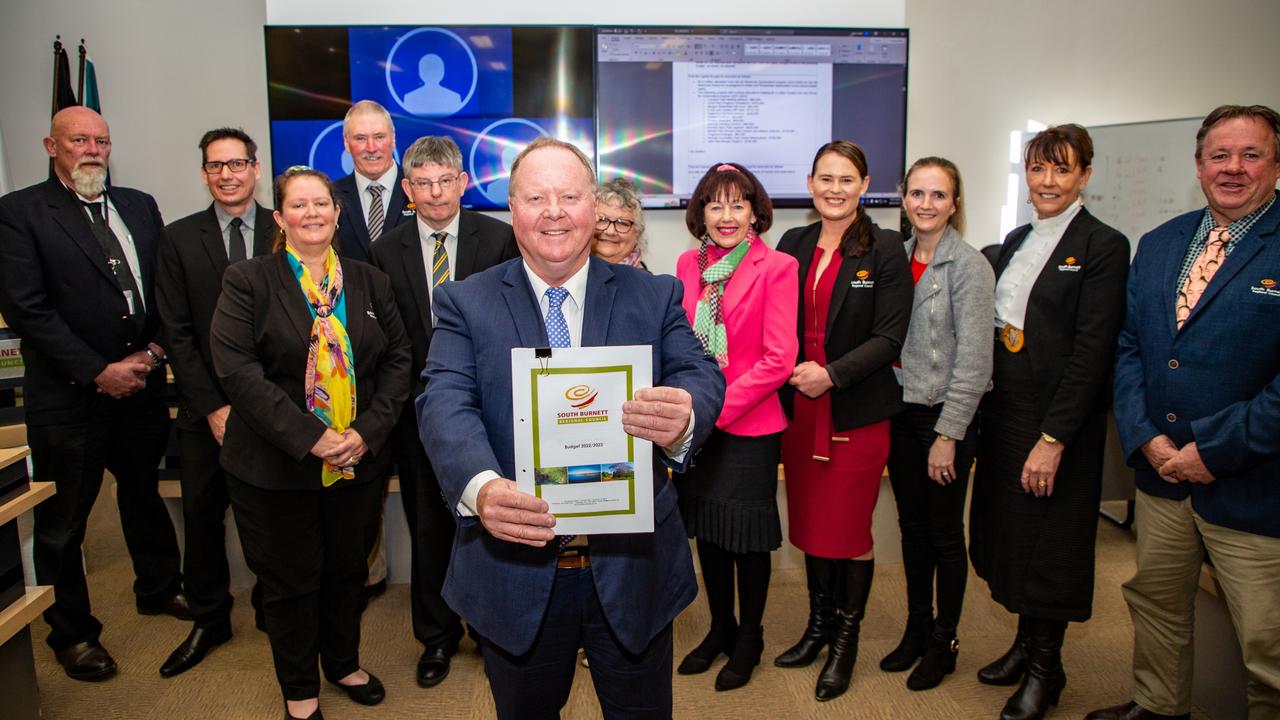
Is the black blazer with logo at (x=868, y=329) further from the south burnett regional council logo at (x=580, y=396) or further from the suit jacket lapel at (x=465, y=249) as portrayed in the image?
the south burnett regional council logo at (x=580, y=396)

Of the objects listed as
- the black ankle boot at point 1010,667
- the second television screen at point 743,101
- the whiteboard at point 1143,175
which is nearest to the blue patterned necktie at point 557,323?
the black ankle boot at point 1010,667

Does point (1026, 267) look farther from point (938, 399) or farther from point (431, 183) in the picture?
point (431, 183)

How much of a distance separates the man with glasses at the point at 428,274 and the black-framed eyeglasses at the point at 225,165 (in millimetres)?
585

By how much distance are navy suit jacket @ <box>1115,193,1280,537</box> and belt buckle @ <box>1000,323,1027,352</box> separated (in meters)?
0.33

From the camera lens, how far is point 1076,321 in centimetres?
239

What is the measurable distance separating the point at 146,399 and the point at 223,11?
8.63ft

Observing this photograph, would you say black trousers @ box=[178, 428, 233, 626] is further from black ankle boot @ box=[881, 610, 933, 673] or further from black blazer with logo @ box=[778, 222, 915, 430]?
black ankle boot @ box=[881, 610, 933, 673]

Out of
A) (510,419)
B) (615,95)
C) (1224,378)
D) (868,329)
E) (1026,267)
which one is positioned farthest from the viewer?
(615,95)

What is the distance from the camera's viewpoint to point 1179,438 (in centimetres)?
215

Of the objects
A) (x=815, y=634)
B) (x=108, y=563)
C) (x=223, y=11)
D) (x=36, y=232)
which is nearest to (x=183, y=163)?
(x=223, y=11)

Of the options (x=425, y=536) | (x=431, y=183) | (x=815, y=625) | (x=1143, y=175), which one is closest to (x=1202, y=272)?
(x=815, y=625)

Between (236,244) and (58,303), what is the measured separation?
0.70 m

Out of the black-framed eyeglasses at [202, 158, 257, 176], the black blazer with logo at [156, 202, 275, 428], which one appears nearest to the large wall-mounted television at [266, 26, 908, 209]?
the black-framed eyeglasses at [202, 158, 257, 176]

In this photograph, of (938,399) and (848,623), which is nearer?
(938,399)
